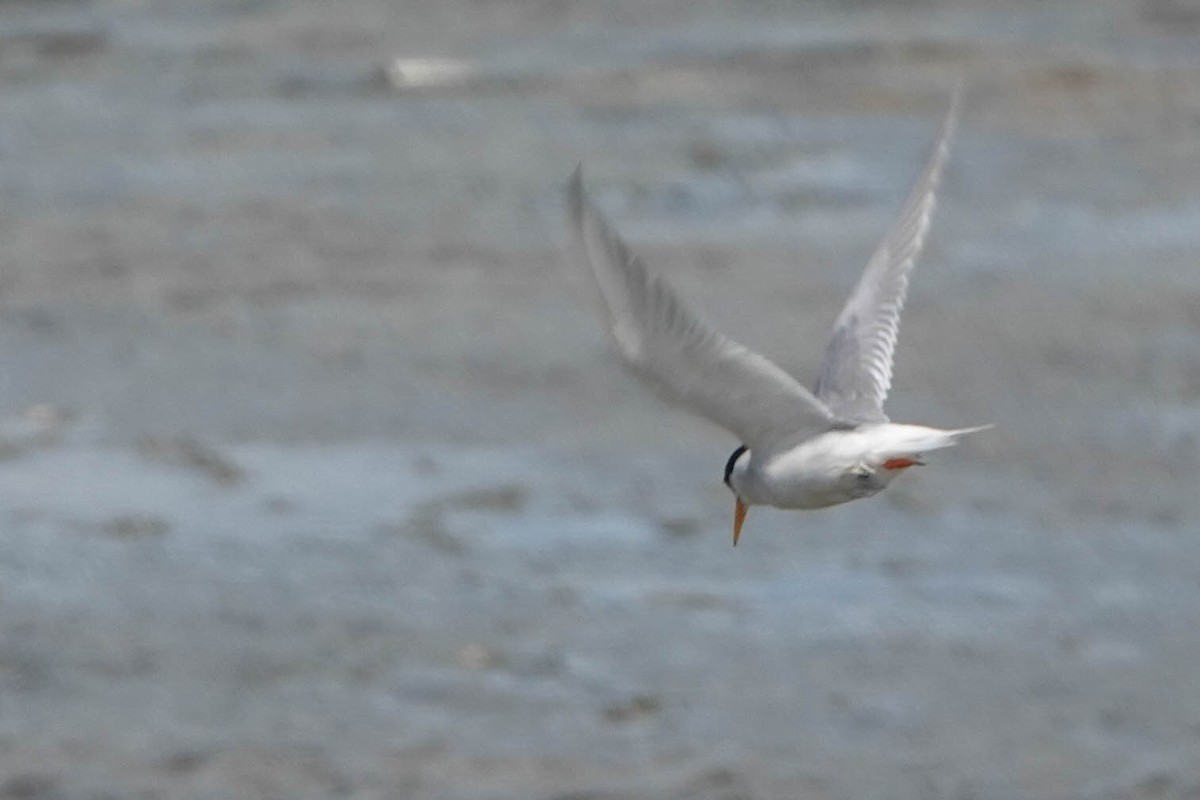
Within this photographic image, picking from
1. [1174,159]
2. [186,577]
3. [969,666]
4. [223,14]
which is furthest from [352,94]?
[969,666]

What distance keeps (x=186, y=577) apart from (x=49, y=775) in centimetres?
167

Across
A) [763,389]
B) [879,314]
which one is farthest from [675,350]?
[879,314]

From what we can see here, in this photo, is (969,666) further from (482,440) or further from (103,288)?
(103,288)

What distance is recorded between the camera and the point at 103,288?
13953 millimetres

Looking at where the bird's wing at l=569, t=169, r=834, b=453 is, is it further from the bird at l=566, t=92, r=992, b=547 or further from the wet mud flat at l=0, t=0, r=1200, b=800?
the wet mud flat at l=0, t=0, r=1200, b=800

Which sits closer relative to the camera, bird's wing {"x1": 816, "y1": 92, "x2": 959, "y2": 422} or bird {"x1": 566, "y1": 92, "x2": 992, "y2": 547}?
bird {"x1": 566, "y1": 92, "x2": 992, "y2": 547}

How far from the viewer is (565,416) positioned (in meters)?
11.9

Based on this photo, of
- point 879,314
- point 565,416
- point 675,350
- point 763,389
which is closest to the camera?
point 675,350

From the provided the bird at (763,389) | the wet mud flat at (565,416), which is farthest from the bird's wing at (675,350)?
the wet mud flat at (565,416)

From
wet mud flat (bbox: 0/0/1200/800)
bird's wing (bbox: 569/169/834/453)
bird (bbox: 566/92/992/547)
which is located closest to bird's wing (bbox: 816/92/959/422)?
bird (bbox: 566/92/992/547)

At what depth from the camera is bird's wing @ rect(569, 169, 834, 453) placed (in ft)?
16.3

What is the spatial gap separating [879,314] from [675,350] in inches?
61.3

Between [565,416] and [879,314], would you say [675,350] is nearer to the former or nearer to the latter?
[879,314]

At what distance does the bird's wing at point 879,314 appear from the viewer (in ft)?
20.6
